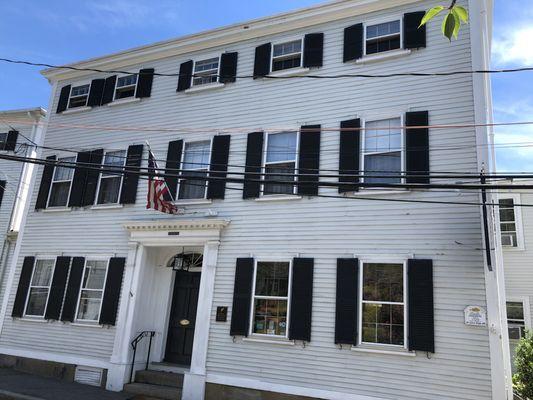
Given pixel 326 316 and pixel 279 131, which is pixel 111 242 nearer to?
pixel 279 131

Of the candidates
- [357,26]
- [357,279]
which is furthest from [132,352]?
[357,26]

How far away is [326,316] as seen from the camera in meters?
9.67

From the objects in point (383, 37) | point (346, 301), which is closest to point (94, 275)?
point (346, 301)

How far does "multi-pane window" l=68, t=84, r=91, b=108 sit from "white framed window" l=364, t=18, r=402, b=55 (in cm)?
943

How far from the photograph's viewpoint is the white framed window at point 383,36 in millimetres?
10906

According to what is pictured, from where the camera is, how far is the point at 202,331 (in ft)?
35.2

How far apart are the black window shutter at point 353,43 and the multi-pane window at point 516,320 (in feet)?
31.4

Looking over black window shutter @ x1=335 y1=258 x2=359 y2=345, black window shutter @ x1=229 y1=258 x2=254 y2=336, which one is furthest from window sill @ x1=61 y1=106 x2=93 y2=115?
black window shutter @ x1=335 y1=258 x2=359 y2=345

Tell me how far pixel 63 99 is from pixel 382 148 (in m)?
11.2

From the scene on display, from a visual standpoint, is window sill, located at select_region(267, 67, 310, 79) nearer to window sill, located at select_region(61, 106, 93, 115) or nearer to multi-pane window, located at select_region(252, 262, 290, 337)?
multi-pane window, located at select_region(252, 262, 290, 337)

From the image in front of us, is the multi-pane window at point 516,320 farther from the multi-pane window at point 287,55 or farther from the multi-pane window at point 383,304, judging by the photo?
the multi-pane window at point 287,55

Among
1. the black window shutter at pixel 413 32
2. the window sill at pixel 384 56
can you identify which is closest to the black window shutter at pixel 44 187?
the window sill at pixel 384 56

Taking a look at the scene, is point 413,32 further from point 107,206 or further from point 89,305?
point 89,305

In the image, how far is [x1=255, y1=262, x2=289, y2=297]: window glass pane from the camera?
34.0 ft
